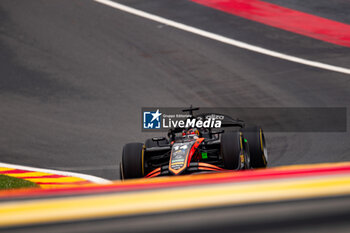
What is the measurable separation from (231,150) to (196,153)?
2.03 feet

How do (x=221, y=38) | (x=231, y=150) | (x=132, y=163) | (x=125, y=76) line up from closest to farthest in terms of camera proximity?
(x=231, y=150) → (x=132, y=163) → (x=125, y=76) → (x=221, y=38)

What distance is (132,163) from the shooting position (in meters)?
7.96

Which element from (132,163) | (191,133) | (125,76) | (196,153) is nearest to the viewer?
(132,163)

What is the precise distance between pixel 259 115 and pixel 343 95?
1985mm

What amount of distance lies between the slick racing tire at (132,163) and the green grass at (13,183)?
1.78 metres

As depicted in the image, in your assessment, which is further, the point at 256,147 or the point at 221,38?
the point at 221,38

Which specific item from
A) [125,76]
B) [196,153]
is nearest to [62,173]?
[196,153]

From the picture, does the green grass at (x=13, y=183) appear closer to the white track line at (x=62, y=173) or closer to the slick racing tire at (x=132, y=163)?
the white track line at (x=62, y=173)

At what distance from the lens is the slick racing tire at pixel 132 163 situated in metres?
7.96

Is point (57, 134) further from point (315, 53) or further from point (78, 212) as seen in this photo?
point (78, 212)

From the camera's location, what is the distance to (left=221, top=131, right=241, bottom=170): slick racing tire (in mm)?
7645

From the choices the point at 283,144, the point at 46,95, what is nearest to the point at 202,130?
the point at 283,144

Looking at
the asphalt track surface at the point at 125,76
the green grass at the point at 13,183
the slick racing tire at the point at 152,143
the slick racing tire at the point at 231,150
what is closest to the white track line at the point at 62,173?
the asphalt track surface at the point at 125,76

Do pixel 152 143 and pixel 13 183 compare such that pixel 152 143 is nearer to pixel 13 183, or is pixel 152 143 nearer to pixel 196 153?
pixel 196 153
